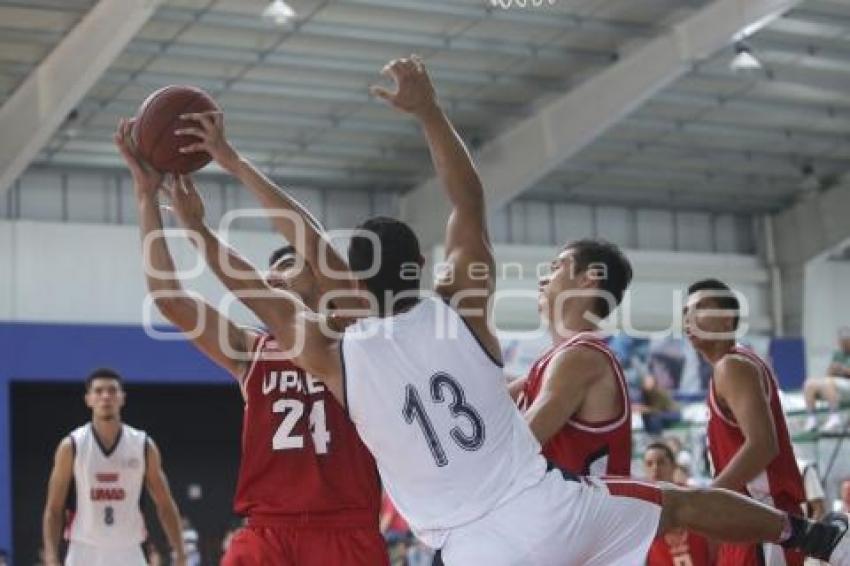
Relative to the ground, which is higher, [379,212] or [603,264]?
[379,212]

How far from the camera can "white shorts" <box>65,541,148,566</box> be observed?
401 inches

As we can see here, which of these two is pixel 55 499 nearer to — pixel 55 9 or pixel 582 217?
pixel 55 9

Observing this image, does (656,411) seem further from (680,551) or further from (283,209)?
(283,209)

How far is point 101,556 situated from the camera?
10.2 m

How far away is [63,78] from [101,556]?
9.23 meters

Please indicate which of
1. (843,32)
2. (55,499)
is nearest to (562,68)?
(843,32)

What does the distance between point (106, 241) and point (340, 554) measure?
696 inches

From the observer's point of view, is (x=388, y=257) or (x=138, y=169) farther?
(x=138, y=169)

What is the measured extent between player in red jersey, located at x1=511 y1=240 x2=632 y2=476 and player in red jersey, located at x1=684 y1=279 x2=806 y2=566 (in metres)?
0.84

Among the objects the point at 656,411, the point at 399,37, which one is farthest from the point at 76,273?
the point at 656,411

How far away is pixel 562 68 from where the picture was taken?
68.9 feet

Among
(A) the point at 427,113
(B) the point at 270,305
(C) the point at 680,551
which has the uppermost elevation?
(A) the point at 427,113

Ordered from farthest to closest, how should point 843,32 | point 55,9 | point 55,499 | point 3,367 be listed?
point 3,367 < point 843,32 < point 55,9 < point 55,499

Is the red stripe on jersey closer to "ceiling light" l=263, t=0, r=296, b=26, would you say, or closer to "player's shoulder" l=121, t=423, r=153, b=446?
"player's shoulder" l=121, t=423, r=153, b=446
